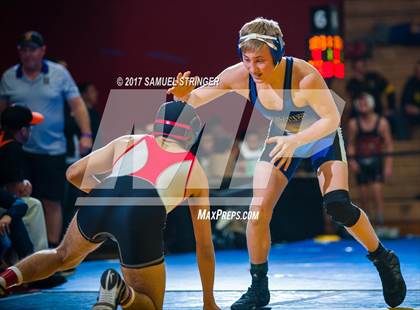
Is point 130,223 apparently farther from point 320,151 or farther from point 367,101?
point 367,101

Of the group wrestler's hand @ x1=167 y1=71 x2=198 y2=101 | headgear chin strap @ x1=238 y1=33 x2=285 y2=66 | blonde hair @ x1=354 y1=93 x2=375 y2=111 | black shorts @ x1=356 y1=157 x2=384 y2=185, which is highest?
headgear chin strap @ x1=238 y1=33 x2=285 y2=66

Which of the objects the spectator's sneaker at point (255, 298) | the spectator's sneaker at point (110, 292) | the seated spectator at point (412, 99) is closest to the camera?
the spectator's sneaker at point (110, 292)

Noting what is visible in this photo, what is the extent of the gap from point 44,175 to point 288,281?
6.66ft

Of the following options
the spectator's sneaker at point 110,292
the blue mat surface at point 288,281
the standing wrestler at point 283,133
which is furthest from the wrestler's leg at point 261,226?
the spectator's sneaker at point 110,292

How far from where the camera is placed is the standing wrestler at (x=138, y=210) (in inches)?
159

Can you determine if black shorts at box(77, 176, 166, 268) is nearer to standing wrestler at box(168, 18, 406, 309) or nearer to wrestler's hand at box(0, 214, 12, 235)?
standing wrestler at box(168, 18, 406, 309)

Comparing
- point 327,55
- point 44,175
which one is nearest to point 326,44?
point 327,55

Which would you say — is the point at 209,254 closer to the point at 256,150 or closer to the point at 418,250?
the point at 418,250

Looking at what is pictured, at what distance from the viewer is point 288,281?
614cm

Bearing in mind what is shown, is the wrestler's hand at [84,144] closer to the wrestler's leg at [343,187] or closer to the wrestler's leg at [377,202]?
the wrestler's leg at [343,187]

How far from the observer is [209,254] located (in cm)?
437

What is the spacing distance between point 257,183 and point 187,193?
0.81 m

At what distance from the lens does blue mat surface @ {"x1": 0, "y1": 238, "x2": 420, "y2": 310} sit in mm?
5129

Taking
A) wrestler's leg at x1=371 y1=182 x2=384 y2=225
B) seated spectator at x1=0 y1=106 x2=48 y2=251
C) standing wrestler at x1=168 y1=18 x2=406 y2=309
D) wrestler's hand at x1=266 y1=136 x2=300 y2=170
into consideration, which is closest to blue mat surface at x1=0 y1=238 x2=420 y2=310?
standing wrestler at x1=168 y1=18 x2=406 y2=309
